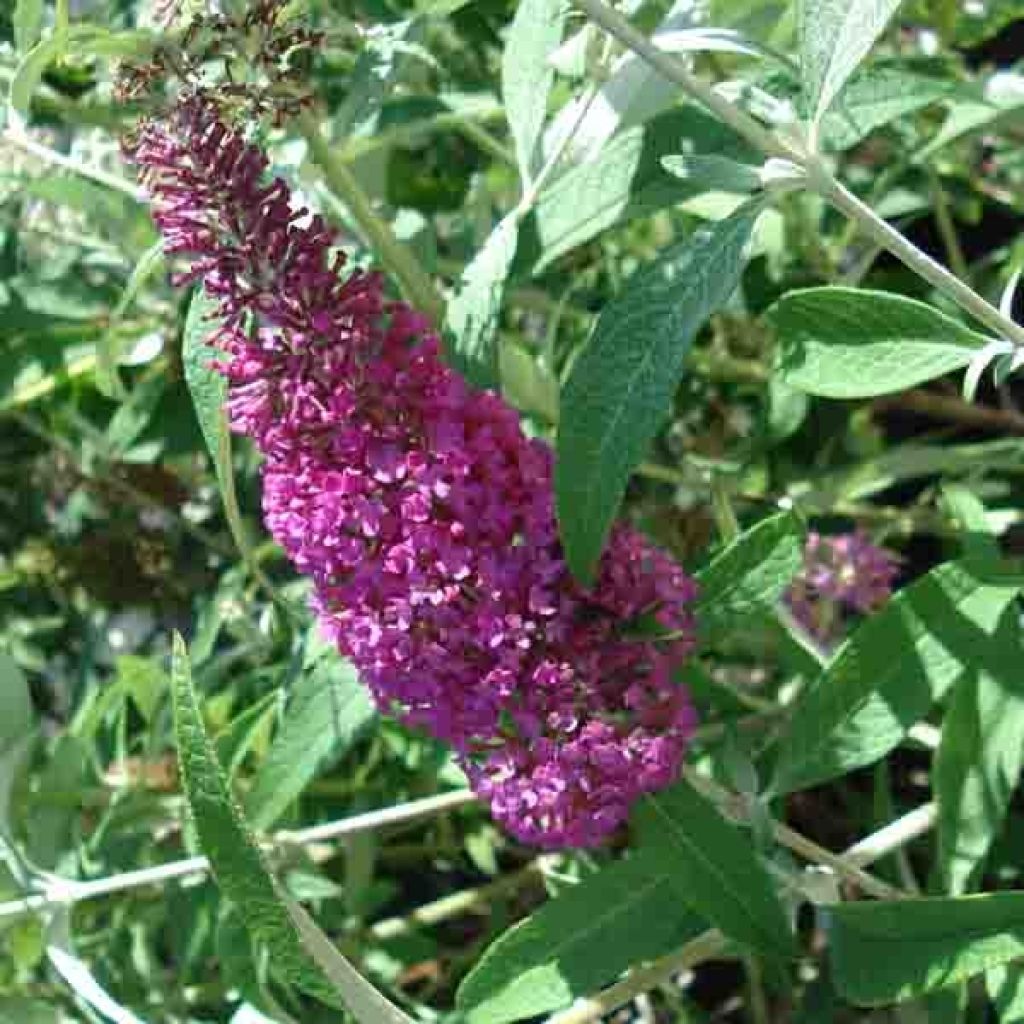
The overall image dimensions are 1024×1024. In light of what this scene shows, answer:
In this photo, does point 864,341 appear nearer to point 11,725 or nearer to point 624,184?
point 624,184

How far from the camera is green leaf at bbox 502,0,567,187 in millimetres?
1415

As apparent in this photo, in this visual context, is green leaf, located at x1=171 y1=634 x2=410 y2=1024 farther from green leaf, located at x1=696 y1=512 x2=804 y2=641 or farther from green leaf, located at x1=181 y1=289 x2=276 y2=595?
green leaf, located at x1=696 y1=512 x2=804 y2=641

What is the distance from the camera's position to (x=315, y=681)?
5.11 feet

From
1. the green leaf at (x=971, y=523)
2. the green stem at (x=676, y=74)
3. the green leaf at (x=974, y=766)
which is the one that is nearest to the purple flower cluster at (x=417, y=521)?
the green stem at (x=676, y=74)

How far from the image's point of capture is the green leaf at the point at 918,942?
1.26 meters

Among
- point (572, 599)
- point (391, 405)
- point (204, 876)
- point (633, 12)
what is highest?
point (633, 12)

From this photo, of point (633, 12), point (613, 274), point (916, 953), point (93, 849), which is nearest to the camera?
point (916, 953)

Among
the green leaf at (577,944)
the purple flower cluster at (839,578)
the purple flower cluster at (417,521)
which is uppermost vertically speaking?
the purple flower cluster at (417,521)

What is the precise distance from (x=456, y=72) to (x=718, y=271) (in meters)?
1.18

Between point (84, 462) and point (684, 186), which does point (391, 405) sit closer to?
point (684, 186)

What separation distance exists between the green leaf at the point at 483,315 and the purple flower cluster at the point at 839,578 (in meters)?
0.68

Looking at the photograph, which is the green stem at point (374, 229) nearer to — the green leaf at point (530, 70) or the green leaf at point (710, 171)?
the green leaf at point (530, 70)

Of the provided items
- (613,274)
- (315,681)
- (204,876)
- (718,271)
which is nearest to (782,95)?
(718,271)

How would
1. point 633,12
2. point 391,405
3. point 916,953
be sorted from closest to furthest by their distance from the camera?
point 391,405, point 916,953, point 633,12
